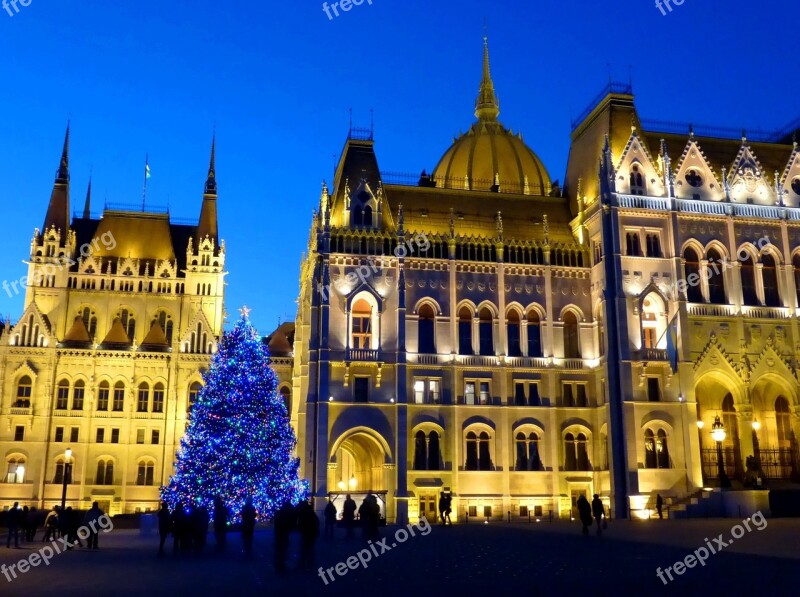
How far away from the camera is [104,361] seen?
65.6m

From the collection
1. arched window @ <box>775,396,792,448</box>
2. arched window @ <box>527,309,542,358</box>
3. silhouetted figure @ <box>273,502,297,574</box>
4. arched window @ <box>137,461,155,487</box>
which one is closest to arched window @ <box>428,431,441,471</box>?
arched window @ <box>527,309,542,358</box>

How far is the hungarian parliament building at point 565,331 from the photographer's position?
161ft

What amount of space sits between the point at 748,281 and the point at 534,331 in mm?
14014

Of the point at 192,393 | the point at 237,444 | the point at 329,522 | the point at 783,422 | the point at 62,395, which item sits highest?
the point at 192,393

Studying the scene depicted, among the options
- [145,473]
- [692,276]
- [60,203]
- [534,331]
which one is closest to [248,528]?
[534,331]

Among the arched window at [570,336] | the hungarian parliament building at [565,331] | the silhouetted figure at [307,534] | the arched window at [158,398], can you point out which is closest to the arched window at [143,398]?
the arched window at [158,398]

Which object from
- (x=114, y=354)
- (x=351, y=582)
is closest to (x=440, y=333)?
(x=114, y=354)

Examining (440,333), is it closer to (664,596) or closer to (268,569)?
(268,569)

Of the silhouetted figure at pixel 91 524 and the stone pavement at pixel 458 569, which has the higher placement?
the silhouetted figure at pixel 91 524

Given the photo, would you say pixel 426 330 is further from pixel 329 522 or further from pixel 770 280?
pixel 770 280

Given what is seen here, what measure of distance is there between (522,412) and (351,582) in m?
34.3

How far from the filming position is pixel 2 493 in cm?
6181

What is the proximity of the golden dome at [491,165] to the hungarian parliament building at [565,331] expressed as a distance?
246 inches

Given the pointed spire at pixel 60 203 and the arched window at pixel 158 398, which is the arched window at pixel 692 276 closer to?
the arched window at pixel 158 398
